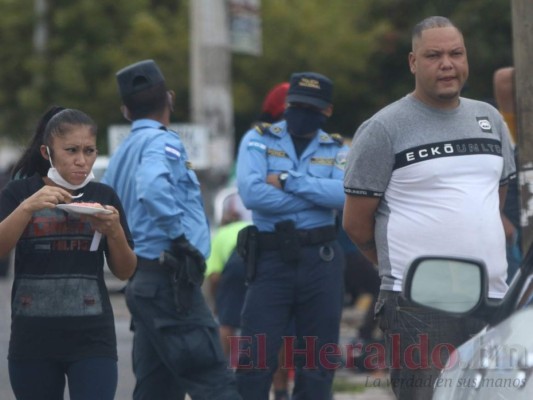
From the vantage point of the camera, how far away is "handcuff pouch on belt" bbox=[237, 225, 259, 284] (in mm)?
6848

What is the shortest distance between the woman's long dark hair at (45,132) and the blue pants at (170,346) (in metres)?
1.10

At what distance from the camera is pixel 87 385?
5098 millimetres

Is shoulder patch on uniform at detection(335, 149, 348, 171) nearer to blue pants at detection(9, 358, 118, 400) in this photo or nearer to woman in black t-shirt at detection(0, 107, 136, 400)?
woman in black t-shirt at detection(0, 107, 136, 400)

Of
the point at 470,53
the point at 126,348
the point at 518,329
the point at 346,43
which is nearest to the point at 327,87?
the point at 518,329

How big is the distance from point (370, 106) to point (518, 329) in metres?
22.3

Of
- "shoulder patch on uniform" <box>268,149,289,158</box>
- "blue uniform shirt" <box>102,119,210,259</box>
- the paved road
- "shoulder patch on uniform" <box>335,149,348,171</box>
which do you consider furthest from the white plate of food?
the paved road

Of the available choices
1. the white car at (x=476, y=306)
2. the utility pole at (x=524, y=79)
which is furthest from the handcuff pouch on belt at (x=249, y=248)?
the white car at (x=476, y=306)

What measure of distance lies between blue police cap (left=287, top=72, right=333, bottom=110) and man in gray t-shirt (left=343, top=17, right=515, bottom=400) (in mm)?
1699

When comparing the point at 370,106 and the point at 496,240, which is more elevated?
the point at 370,106

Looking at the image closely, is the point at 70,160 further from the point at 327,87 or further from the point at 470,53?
the point at 470,53

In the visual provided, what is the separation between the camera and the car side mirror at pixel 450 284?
3.70 metres

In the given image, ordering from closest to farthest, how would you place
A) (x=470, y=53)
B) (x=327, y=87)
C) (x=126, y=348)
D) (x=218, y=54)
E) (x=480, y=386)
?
1. (x=480, y=386)
2. (x=327, y=87)
3. (x=126, y=348)
4. (x=218, y=54)
5. (x=470, y=53)

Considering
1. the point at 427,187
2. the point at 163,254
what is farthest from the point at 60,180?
the point at 427,187

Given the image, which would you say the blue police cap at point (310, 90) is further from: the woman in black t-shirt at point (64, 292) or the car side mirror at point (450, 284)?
the car side mirror at point (450, 284)
